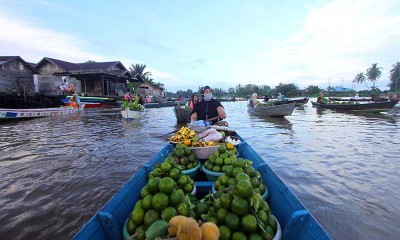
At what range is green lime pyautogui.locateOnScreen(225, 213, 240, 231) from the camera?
1.82 m

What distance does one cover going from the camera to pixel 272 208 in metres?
2.84

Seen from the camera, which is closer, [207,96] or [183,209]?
[183,209]

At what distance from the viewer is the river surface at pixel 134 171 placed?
373cm

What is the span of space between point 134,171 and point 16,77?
22459 millimetres

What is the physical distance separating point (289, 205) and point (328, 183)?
330 centimetres

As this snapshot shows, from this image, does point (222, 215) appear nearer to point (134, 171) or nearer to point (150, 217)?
point (150, 217)

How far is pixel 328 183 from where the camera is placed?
5.17 meters

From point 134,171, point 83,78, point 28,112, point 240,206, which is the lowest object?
point 134,171

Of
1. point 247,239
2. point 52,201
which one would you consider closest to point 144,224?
point 247,239

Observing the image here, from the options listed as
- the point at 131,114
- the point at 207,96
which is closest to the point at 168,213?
the point at 207,96

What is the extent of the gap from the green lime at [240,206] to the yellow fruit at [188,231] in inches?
18.7

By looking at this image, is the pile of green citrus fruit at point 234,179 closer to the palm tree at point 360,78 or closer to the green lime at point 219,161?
the green lime at point 219,161

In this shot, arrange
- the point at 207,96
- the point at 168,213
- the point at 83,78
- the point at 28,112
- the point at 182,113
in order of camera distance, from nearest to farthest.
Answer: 1. the point at 168,213
2. the point at 207,96
3. the point at 182,113
4. the point at 28,112
5. the point at 83,78

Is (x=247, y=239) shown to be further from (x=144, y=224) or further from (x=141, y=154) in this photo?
(x=141, y=154)
